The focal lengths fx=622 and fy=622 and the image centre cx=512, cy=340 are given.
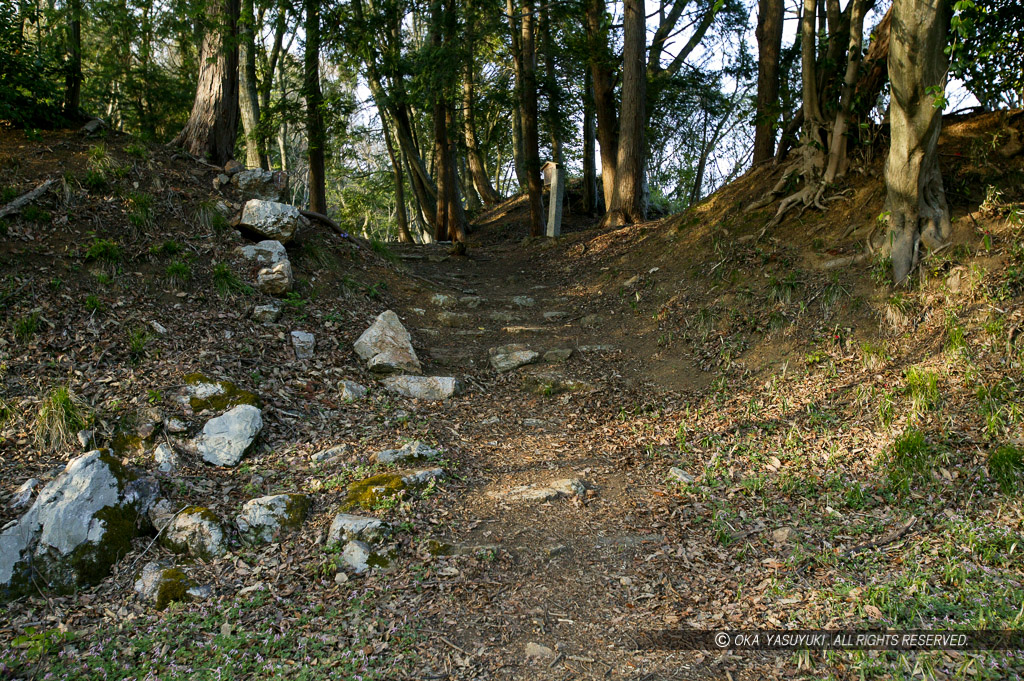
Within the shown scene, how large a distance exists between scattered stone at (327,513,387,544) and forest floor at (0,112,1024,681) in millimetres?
108

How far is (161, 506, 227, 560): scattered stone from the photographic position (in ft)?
12.8

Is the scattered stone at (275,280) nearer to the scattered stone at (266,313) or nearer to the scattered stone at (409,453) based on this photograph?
the scattered stone at (266,313)

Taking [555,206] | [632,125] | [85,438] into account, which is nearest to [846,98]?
[632,125]

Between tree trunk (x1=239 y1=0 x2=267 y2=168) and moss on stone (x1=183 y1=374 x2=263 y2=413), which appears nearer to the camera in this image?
moss on stone (x1=183 y1=374 x2=263 y2=413)

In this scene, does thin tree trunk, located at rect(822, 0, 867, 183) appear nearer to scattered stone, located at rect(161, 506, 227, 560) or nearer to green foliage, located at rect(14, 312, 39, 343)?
scattered stone, located at rect(161, 506, 227, 560)

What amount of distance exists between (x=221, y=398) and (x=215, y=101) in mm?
5306

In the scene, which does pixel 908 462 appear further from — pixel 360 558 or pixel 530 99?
pixel 530 99

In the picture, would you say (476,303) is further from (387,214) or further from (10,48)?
(387,214)

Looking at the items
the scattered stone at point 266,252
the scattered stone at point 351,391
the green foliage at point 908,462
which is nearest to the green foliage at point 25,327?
the scattered stone at point 266,252

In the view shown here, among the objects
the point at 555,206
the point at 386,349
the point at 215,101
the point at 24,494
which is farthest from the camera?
the point at 555,206

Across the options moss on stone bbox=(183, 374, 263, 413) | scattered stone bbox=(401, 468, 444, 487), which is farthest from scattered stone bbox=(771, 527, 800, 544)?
moss on stone bbox=(183, 374, 263, 413)

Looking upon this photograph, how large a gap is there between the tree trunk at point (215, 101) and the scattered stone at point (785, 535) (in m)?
8.22

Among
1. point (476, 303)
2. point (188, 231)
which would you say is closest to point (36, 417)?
point (188, 231)

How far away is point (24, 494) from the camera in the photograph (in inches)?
155
